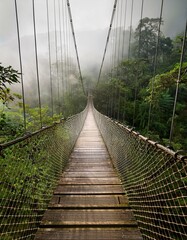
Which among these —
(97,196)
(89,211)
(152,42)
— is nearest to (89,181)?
(97,196)

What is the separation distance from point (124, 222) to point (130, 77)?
11086mm

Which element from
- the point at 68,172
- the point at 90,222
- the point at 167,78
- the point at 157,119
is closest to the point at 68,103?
the point at 157,119

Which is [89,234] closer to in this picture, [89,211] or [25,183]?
[89,211]

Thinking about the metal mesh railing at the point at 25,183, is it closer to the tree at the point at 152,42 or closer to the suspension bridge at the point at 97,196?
the suspension bridge at the point at 97,196

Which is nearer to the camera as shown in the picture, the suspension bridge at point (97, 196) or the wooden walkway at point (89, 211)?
the suspension bridge at point (97, 196)

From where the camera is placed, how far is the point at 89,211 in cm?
127

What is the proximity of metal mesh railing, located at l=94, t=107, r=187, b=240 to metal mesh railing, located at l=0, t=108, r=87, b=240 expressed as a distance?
2.34 feet

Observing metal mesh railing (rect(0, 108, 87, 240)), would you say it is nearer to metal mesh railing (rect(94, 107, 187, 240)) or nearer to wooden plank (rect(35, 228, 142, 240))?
wooden plank (rect(35, 228, 142, 240))

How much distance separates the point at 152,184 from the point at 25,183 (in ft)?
3.58

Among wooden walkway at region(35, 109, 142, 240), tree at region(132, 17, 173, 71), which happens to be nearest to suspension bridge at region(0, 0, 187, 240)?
wooden walkway at region(35, 109, 142, 240)

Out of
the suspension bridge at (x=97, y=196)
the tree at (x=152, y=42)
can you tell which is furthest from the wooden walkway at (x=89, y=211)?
the tree at (x=152, y=42)

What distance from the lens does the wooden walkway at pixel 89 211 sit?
1.07 meters

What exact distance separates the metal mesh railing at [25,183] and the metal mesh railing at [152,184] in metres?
0.71

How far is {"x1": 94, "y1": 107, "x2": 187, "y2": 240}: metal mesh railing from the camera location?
0.83 meters
